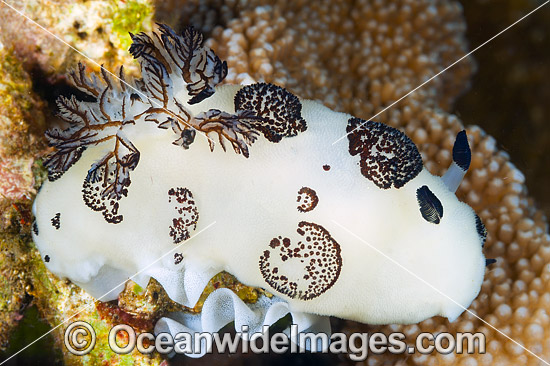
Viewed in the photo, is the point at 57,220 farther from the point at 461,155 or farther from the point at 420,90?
the point at 420,90

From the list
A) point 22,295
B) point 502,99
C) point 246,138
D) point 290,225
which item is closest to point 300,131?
point 246,138

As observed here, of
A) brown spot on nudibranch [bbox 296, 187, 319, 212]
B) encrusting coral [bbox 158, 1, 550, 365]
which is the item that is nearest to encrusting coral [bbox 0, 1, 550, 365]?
encrusting coral [bbox 158, 1, 550, 365]

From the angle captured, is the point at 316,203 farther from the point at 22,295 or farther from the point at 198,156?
the point at 22,295

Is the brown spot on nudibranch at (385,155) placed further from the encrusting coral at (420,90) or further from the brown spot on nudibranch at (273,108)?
the encrusting coral at (420,90)

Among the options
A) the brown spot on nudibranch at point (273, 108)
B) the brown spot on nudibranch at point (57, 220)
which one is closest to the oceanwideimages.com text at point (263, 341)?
the brown spot on nudibranch at point (57, 220)

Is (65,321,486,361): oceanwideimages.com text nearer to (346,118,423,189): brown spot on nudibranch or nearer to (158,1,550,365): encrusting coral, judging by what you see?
(158,1,550,365): encrusting coral

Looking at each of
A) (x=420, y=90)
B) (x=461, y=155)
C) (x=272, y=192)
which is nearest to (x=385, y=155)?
(x=461, y=155)
